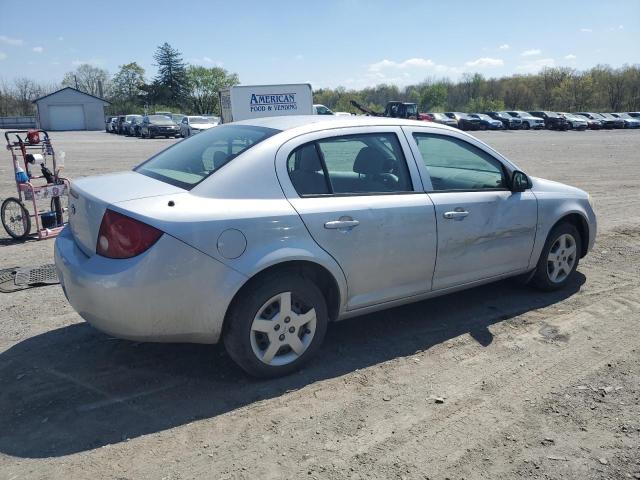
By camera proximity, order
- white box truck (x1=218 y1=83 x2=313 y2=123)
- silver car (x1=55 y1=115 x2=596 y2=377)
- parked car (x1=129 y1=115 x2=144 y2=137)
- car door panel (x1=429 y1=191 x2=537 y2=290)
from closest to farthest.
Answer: silver car (x1=55 y1=115 x2=596 y2=377) < car door panel (x1=429 y1=191 x2=537 y2=290) < white box truck (x1=218 y1=83 x2=313 y2=123) < parked car (x1=129 y1=115 x2=144 y2=137)

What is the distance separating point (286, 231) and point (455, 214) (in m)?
1.51

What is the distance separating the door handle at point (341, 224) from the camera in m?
3.55

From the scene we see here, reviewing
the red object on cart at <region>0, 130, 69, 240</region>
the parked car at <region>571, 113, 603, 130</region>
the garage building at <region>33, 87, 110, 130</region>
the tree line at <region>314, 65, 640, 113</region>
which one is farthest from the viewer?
the tree line at <region>314, 65, 640, 113</region>

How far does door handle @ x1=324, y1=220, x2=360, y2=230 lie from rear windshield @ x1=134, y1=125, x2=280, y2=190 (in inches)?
29.5

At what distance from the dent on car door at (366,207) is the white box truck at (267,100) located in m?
12.1

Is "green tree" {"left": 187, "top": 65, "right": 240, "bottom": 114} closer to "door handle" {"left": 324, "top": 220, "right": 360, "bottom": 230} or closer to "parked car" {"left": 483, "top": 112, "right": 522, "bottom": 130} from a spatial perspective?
"parked car" {"left": 483, "top": 112, "right": 522, "bottom": 130}

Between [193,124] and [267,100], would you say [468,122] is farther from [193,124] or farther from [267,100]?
[267,100]

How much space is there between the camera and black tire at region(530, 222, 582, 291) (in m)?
5.05

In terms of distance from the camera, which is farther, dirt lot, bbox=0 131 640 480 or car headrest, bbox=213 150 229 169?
car headrest, bbox=213 150 229 169

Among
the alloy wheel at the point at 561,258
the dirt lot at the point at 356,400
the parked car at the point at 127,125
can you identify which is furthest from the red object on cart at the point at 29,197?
the parked car at the point at 127,125

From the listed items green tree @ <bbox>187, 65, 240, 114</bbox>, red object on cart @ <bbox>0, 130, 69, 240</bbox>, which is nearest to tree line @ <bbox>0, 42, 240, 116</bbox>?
green tree @ <bbox>187, 65, 240, 114</bbox>

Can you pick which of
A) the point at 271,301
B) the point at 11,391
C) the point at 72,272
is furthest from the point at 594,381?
the point at 11,391

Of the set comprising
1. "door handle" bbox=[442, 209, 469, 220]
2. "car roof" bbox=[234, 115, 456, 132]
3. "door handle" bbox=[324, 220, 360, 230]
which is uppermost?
"car roof" bbox=[234, 115, 456, 132]

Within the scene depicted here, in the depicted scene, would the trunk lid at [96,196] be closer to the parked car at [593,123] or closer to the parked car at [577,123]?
the parked car at [577,123]
